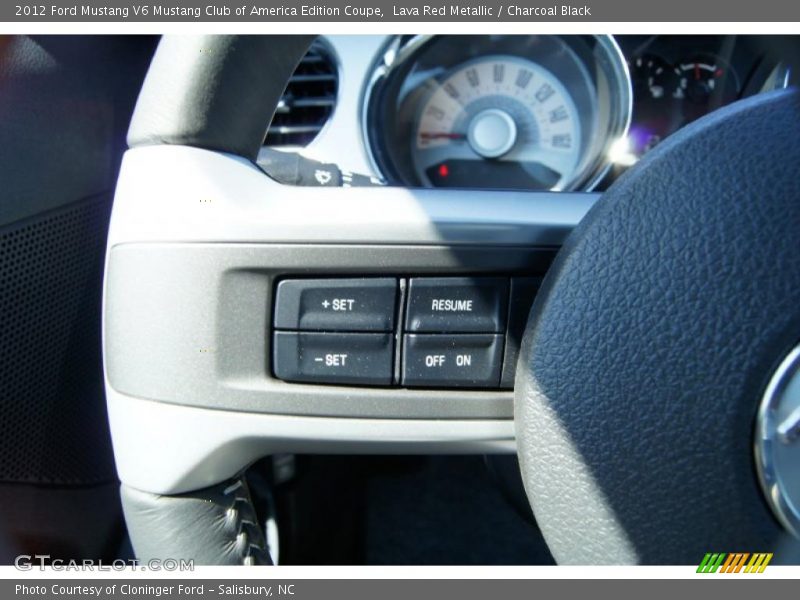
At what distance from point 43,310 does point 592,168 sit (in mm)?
811

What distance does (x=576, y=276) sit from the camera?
622 mm

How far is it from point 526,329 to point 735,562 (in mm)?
239

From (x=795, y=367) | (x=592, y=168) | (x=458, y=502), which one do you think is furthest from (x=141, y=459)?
(x=458, y=502)

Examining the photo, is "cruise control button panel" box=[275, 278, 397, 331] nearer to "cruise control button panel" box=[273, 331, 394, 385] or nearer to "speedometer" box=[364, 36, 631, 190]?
"cruise control button panel" box=[273, 331, 394, 385]

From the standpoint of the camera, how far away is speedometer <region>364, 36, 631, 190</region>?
129 centimetres

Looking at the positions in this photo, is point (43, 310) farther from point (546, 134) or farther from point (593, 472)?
point (546, 134)

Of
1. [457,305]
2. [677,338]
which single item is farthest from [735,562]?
[457,305]

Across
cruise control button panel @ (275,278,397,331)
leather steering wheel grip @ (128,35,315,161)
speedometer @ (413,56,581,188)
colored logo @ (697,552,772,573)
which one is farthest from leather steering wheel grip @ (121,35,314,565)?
speedometer @ (413,56,581,188)

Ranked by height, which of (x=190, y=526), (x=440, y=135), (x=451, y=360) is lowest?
(x=190, y=526)

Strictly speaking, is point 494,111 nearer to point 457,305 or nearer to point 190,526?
point 457,305

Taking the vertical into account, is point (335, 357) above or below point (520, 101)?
below

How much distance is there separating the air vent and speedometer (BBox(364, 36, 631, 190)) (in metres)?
0.07

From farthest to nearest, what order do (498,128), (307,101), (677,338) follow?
1. (498,128)
2. (307,101)
3. (677,338)

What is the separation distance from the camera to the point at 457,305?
2.36 feet
